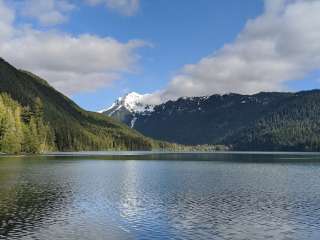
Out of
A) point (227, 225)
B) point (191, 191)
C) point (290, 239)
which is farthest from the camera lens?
point (191, 191)

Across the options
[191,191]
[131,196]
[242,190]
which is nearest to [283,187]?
[242,190]

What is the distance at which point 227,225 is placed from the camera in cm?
4912

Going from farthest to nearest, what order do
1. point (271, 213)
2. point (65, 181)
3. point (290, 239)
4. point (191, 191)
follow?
point (65, 181) → point (191, 191) → point (271, 213) → point (290, 239)

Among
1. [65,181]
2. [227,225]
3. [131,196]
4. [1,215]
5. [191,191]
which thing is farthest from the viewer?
[65,181]

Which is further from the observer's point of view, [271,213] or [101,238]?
[271,213]

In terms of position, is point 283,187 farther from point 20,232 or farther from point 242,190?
point 20,232

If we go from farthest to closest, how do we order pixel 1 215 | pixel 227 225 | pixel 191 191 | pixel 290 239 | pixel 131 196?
pixel 191 191
pixel 131 196
pixel 1 215
pixel 227 225
pixel 290 239

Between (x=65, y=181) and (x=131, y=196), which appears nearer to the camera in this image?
(x=131, y=196)

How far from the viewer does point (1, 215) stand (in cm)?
5309

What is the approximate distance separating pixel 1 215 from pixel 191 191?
1430 inches

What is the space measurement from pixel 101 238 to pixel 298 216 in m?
24.9

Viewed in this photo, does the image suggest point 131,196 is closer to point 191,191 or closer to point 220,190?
point 191,191

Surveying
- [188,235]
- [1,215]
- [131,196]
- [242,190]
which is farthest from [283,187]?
[1,215]

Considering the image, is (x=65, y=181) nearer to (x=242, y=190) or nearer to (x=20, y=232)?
(x=242, y=190)
